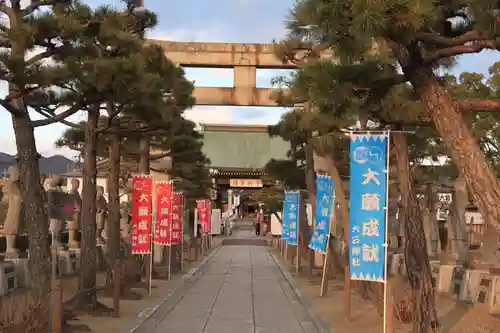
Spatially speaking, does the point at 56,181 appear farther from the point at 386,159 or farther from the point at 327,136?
the point at 386,159

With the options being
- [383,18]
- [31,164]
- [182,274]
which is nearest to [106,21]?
[31,164]

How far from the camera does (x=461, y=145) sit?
6312mm

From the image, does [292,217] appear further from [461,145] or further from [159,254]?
[461,145]

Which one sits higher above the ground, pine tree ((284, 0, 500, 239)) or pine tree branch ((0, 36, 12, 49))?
pine tree branch ((0, 36, 12, 49))

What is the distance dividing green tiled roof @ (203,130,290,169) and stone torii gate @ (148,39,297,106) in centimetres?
1410

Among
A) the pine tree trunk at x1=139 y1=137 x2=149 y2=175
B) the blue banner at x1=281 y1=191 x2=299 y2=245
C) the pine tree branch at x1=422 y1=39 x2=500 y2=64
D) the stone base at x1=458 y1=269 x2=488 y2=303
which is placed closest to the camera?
the pine tree branch at x1=422 y1=39 x2=500 y2=64

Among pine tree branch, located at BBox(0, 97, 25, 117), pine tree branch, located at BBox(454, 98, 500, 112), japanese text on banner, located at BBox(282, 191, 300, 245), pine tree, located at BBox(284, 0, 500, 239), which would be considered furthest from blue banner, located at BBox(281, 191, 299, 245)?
pine tree branch, located at BBox(454, 98, 500, 112)

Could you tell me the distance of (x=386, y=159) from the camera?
8.62 meters

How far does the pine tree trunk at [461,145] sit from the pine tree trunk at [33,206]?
548cm

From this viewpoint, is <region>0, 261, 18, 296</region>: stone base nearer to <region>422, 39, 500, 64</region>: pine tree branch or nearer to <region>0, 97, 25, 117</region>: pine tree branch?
<region>0, 97, 25, 117</region>: pine tree branch

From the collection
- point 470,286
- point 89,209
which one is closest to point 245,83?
point 89,209

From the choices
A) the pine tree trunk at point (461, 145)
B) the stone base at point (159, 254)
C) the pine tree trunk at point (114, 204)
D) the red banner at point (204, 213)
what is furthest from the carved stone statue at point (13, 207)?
the red banner at point (204, 213)

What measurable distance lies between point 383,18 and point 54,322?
5.27 meters

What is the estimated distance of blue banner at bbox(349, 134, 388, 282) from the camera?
8664 mm
